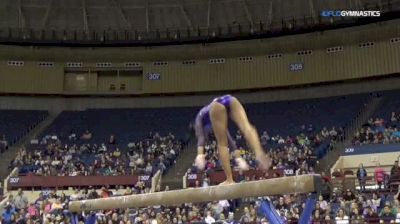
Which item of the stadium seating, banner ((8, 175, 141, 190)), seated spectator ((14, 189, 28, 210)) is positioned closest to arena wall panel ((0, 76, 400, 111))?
the stadium seating

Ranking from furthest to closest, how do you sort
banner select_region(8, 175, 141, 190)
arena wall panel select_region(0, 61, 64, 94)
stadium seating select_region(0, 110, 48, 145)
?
arena wall panel select_region(0, 61, 64, 94) < stadium seating select_region(0, 110, 48, 145) < banner select_region(8, 175, 141, 190)

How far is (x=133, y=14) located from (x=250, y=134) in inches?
933

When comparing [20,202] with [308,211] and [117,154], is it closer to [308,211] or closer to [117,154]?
[117,154]

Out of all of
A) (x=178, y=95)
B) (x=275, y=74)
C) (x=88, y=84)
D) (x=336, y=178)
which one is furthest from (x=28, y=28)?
(x=336, y=178)

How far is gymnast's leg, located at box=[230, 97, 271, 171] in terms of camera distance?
6.11 meters

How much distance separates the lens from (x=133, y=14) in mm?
28891

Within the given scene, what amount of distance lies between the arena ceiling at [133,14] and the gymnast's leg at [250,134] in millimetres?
21760

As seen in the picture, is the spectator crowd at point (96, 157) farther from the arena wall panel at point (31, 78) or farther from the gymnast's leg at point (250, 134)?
the gymnast's leg at point (250, 134)

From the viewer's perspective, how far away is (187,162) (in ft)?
78.3

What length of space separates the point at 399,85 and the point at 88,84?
1610cm

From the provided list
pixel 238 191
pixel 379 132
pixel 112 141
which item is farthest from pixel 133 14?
pixel 238 191

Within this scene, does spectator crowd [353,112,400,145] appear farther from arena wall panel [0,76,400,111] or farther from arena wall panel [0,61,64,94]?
arena wall panel [0,61,64,94]

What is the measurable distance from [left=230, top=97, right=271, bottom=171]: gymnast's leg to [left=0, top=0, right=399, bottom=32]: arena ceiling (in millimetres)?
21760

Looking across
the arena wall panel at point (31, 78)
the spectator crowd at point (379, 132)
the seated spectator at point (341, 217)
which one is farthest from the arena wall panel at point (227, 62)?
the seated spectator at point (341, 217)
